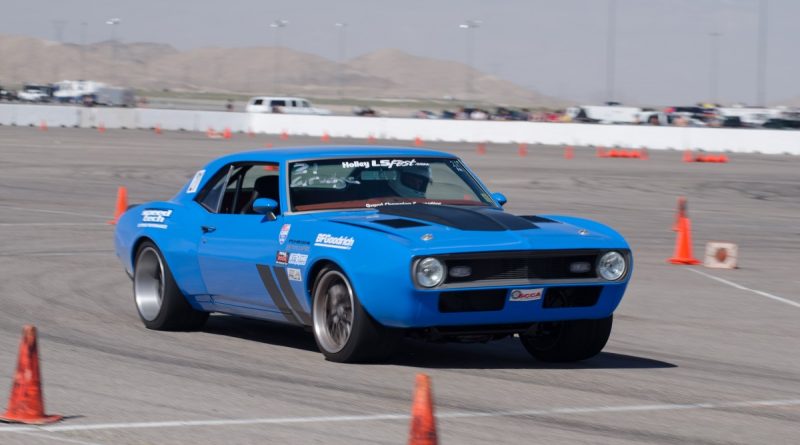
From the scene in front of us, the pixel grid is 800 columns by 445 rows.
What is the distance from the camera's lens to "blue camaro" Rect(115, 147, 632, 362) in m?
Answer: 7.90

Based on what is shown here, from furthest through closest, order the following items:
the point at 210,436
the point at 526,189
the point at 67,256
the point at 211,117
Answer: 1. the point at 211,117
2. the point at 526,189
3. the point at 67,256
4. the point at 210,436

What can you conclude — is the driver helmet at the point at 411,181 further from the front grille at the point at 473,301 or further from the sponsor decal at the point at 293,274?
the front grille at the point at 473,301

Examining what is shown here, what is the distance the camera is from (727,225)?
21641 mm

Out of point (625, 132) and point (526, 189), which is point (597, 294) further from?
point (625, 132)

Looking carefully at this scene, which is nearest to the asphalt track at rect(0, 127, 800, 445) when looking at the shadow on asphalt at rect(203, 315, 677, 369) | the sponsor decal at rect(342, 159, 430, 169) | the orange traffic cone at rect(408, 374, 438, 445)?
the shadow on asphalt at rect(203, 315, 677, 369)

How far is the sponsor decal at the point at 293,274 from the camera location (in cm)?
852

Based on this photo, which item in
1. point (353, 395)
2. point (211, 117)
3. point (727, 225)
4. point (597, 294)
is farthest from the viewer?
point (211, 117)

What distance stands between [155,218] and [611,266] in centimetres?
367

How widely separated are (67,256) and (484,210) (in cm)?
736

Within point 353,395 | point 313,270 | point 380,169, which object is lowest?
point 353,395

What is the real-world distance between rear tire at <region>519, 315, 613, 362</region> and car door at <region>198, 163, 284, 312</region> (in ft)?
5.82

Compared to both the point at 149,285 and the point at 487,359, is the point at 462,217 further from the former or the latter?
the point at 149,285

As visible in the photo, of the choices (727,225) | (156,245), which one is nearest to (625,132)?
(727,225)

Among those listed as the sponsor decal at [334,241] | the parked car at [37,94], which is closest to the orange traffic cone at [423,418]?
the sponsor decal at [334,241]
